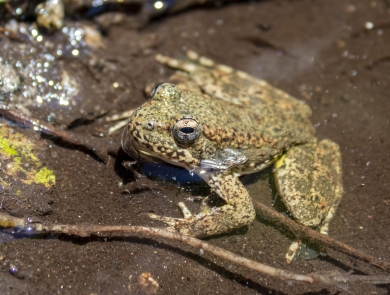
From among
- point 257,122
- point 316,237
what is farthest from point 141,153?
point 316,237

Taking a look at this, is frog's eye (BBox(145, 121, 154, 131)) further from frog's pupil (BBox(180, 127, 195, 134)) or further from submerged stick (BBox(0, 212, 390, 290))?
submerged stick (BBox(0, 212, 390, 290))

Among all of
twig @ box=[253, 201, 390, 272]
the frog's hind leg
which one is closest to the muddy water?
twig @ box=[253, 201, 390, 272]

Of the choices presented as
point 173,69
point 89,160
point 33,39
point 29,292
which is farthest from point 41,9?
point 29,292

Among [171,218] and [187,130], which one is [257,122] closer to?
[187,130]

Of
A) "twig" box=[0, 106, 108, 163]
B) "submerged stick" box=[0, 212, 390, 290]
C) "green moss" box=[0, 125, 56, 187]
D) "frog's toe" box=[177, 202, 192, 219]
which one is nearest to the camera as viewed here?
"submerged stick" box=[0, 212, 390, 290]

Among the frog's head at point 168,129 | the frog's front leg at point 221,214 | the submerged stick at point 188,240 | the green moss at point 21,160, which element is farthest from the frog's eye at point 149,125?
the green moss at point 21,160

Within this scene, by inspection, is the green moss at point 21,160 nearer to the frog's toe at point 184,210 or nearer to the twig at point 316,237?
the frog's toe at point 184,210

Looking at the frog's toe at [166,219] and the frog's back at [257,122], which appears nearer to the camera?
the frog's toe at [166,219]

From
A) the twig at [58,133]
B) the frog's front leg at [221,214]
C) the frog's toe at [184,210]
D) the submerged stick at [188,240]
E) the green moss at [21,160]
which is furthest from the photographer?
the twig at [58,133]
